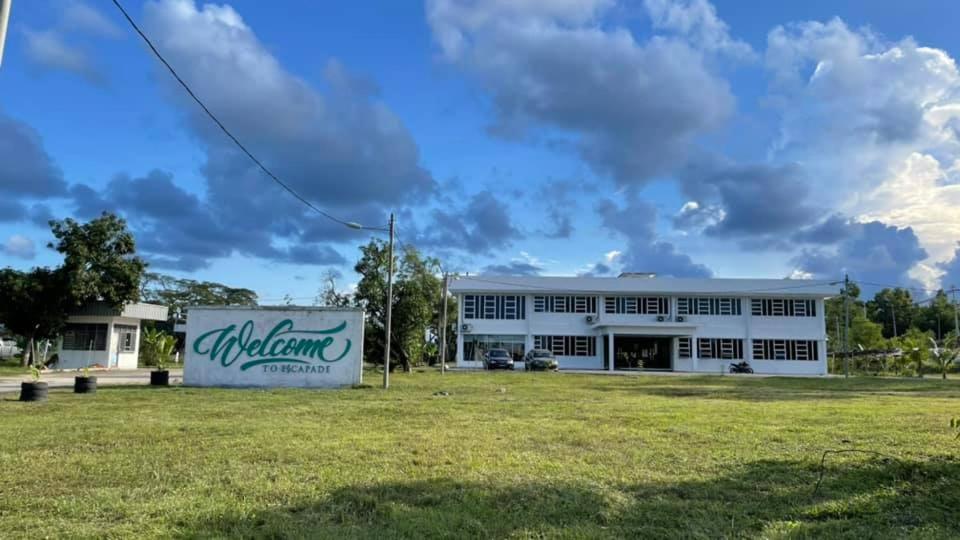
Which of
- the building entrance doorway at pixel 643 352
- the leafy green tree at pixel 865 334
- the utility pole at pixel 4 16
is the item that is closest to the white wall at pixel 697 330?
the building entrance doorway at pixel 643 352

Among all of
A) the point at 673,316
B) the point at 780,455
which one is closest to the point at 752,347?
A: the point at 673,316

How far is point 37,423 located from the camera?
11.8 metres

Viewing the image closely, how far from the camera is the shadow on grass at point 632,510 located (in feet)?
17.1

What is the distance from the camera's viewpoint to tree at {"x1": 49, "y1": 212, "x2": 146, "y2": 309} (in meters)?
34.8

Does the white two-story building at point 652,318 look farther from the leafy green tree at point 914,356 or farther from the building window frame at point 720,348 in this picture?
the leafy green tree at point 914,356

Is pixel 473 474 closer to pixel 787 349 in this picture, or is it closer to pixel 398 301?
pixel 398 301

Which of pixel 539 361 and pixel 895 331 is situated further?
pixel 895 331

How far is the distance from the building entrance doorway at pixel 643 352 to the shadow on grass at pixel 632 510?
140ft

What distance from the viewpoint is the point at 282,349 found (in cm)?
2117

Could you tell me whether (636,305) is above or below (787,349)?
above

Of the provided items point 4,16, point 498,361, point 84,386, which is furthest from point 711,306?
point 4,16

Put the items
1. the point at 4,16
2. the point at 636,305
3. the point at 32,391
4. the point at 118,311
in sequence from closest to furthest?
the point at 4,16 < the point at 32,391 < the point at 118,311 < the point at 636,305

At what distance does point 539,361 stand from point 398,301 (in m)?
10.4

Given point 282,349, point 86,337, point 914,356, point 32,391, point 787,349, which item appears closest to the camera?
point 32,391
